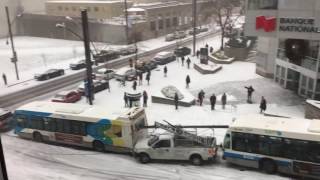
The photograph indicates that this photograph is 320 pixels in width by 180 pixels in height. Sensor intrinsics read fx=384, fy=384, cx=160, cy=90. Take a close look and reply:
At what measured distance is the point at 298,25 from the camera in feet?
85.1

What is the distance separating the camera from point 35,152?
20.6 m

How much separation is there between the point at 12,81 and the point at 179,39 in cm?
3074

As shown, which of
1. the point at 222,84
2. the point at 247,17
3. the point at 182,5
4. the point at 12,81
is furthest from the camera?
the point at 182,5

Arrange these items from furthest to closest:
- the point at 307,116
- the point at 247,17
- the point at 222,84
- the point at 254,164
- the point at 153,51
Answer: the point at 153,51
the point at 222,84
the point at 247,17
the point at 307,116
the point at 254,164

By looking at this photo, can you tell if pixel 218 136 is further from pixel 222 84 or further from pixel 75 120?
pixel 222 84

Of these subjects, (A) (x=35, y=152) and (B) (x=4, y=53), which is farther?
(B) (x=4, y=53)

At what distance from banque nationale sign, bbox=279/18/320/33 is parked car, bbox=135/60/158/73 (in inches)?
582

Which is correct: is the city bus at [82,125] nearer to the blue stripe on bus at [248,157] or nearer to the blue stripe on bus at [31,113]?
the blue stripe on bus at [31,113]

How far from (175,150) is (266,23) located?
543 inches

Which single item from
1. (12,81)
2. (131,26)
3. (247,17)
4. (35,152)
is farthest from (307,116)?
(131,26)

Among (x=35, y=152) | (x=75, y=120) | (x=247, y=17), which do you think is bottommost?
(x=35, y=152)

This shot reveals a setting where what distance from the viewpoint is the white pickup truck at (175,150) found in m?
17.9

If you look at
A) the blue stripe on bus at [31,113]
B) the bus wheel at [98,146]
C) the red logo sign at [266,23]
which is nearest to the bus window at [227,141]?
the bus wheel at [98,146]

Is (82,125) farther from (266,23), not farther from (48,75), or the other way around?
(48,75)
